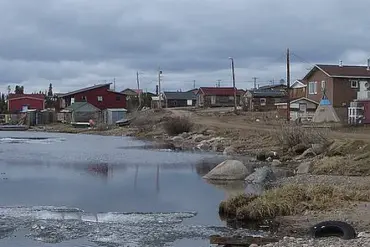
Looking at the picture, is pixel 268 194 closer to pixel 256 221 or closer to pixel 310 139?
pixel 256 221

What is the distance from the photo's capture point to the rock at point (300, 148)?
37.7 m

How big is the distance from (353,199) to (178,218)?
567 centimetres

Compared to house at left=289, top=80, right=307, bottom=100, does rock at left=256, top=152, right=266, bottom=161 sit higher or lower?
lower

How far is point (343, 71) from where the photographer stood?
66375 mm

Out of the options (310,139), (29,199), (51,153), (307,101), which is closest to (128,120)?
(307,101)

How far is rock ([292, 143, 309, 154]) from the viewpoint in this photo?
37656mm

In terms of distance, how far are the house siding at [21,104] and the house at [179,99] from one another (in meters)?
24.5

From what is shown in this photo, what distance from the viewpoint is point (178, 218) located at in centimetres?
1909

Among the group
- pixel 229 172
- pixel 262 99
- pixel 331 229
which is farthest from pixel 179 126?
pixel 331 229

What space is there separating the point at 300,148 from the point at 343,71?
101 ft

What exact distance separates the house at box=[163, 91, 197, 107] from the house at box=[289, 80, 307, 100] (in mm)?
44105

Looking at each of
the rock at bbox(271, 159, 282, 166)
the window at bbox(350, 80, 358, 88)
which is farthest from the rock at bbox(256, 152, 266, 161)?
the window at bbox(350, 80, 358, 88)

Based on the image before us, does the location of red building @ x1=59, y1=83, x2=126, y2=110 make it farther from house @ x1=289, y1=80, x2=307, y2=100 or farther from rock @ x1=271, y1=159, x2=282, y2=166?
rock @ x1=271, y1=159, x2=282, y2=166

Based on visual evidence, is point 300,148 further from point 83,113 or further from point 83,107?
point 83,107
